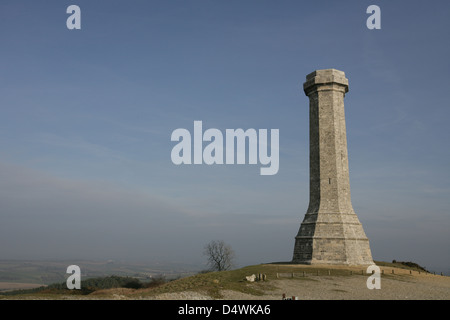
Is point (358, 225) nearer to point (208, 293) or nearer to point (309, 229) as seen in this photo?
point (309, 229)

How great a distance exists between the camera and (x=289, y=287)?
89.8 ft

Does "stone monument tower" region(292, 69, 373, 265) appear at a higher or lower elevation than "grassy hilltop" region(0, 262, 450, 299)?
higher

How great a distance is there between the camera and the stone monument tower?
39.9 meters

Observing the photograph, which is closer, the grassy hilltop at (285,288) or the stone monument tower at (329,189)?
the grassy hilltop at (285,288)

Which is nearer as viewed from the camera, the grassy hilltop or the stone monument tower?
the grassy hilltop

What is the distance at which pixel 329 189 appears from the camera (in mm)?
42750

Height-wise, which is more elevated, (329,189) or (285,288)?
(329,189)

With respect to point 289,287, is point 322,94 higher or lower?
higher

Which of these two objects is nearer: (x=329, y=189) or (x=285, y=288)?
(x=285, y=288)

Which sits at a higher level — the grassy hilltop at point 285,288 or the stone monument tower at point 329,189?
Answer: the stone monument tower at point 329,189

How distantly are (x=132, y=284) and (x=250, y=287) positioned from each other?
64.0ft

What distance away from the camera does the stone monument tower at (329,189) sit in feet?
131
